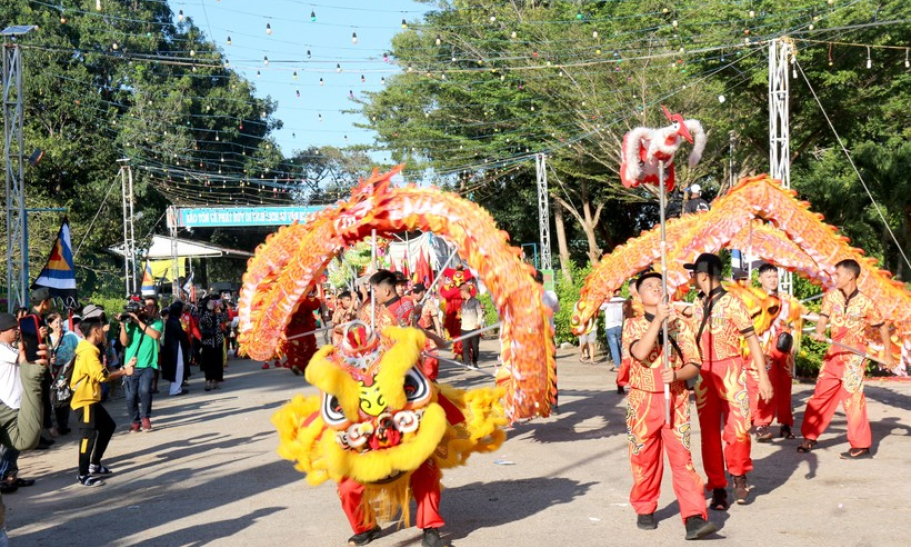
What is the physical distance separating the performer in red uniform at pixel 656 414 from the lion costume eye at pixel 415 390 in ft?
4.42

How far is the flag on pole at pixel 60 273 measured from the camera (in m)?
13.4

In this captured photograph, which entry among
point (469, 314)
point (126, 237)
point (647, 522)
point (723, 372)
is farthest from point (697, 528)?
point (126, 237)

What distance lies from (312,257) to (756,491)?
4584mm

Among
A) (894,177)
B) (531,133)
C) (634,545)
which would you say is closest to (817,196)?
(894,177)

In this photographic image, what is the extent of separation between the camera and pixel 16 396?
729 cm

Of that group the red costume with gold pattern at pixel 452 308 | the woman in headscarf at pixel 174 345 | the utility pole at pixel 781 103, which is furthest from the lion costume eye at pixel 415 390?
the red costume with gold pattern at pixel 452 308

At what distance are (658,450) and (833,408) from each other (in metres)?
3.48

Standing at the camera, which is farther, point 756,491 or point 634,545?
point 756,491

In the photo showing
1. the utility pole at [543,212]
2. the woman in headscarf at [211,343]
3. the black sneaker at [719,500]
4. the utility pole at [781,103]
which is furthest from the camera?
the utility pole at [543,212]

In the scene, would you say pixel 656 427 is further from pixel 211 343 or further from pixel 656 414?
pixel 211 343

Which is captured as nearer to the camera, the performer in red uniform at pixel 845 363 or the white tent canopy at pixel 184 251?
the performer in red uniform at pixel 845 363

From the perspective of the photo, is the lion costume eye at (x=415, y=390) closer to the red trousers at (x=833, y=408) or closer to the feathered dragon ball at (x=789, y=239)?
the red trousers at (x=833, y=408)

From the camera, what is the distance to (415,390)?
609 cm

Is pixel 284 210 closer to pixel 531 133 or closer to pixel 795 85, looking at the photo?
pixel 531 133
